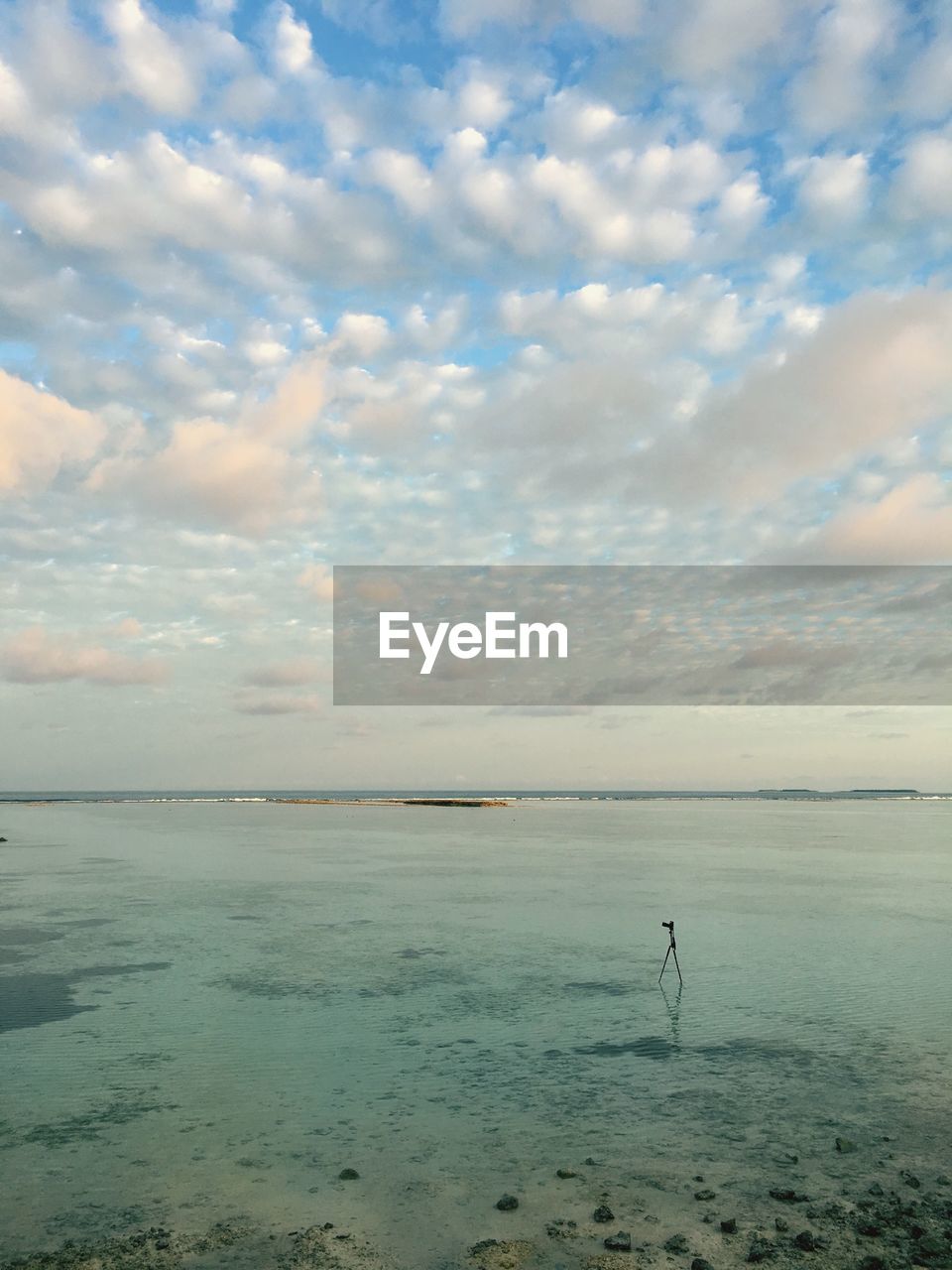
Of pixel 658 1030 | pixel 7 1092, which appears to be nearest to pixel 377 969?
pixel 658 1030

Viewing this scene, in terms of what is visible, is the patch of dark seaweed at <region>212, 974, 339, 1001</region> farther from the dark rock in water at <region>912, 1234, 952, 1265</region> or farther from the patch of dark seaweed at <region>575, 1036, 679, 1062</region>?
the dark rock in water at <region>912, 1234, 952, 1265</region>

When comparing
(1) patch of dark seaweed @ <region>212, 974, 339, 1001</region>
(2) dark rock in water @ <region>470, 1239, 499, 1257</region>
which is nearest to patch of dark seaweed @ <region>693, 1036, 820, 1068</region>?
(2) dark rock in water @ <region>470, 1239, 499, 1257</region>

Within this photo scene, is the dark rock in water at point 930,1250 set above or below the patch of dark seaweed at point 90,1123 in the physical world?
above

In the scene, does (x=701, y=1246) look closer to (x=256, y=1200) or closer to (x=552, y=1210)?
(x=552, y=1210)

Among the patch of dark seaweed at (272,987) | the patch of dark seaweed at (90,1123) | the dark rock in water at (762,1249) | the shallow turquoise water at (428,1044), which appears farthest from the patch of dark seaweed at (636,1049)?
the patch of dark seaweed at (90,1123)

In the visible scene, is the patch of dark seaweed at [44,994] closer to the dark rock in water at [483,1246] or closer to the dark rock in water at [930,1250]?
the dark rock in water at [483,1246]

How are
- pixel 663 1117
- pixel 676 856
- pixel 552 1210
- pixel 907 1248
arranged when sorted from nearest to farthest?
pixel 907 1248 → pixel 552 1210 → pixel 663 1117 → pixel 676 856
